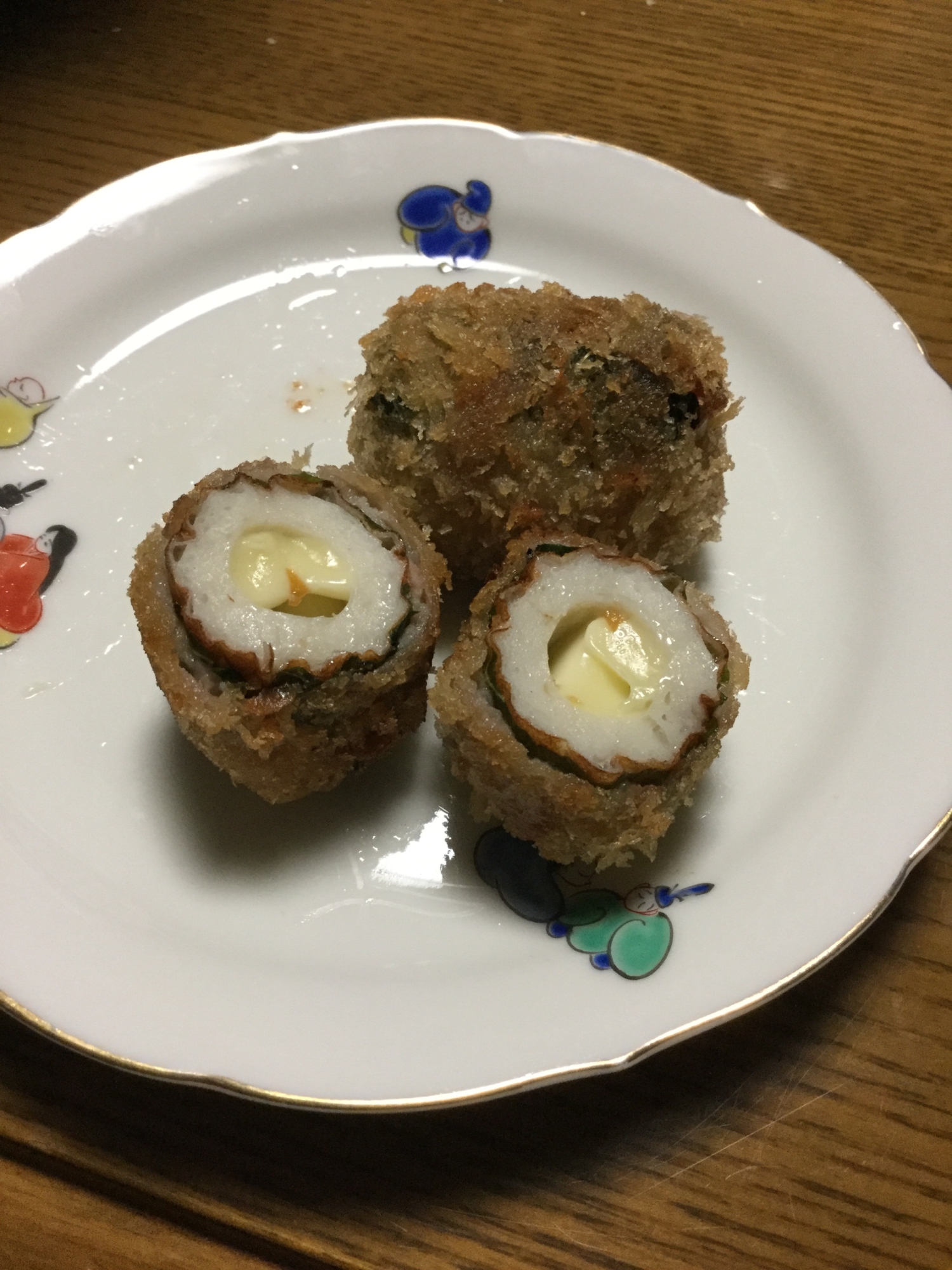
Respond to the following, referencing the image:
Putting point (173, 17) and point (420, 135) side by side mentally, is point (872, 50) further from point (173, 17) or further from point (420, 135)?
point (173, 17)

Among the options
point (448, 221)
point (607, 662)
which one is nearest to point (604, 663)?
point (607, 662)

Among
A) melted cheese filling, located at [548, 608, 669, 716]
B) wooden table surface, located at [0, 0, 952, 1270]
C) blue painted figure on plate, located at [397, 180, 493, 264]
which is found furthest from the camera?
blue painted figure on plate, located at [397, 180, 493, 264]

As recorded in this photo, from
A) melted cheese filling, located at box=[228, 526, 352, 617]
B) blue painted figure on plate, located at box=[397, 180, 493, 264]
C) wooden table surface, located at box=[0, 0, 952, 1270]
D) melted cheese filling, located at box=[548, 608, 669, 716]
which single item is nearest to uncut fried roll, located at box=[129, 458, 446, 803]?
melted cheese filling, located at box=[228, 526, 352, 617]

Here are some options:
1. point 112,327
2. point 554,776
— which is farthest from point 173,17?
point 554,776

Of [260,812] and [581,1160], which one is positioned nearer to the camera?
[581,1160]

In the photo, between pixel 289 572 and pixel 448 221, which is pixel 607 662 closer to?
pixel 289 572

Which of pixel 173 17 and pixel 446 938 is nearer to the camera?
pixel 446 938

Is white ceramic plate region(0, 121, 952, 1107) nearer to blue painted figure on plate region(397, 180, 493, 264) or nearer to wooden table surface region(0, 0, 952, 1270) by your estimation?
blue painted figure on plate region(397, 180, 493, 264)
